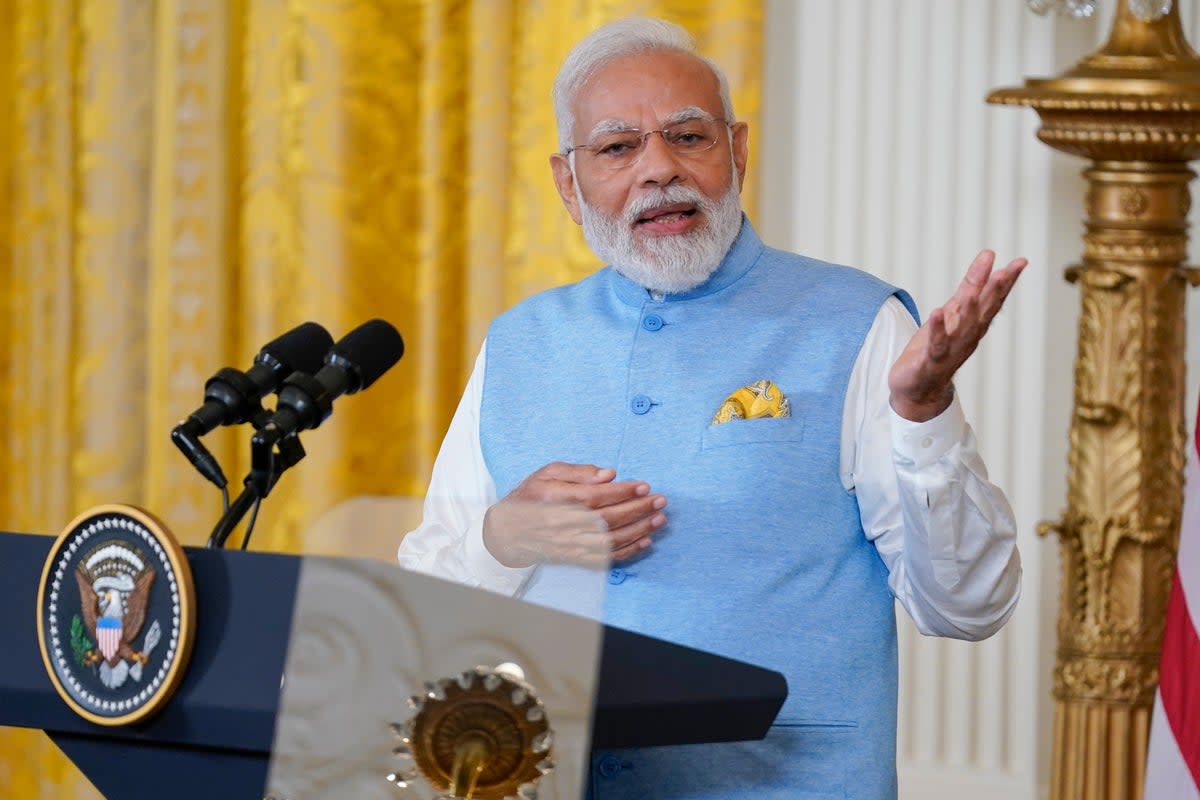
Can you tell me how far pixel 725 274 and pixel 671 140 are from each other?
174mm

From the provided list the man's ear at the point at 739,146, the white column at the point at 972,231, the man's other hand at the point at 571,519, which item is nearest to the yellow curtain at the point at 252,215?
the white column at the point at 972,231

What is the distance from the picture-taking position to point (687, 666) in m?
1.15

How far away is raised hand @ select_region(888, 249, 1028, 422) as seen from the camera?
4.61ft

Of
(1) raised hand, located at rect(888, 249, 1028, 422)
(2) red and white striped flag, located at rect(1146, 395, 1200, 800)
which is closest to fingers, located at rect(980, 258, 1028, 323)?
(1) raised hand, located at rect(888, 249, 1028, 422)

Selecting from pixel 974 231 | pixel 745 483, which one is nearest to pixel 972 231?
pixel 974 231

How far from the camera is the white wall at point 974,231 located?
2.75m

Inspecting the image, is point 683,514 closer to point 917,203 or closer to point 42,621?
point 42,621

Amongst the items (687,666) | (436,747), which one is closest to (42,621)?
(436,747)

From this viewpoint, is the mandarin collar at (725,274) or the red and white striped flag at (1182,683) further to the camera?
the red and white striped flag at (1182,683)

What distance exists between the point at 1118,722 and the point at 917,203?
A: 93cm

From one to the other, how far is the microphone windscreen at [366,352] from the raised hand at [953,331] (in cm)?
47

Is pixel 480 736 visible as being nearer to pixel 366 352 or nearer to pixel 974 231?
pixel 366 352

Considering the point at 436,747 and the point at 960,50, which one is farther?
the point at 960,50

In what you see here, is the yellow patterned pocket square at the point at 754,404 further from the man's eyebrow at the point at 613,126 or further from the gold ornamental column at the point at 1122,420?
the gold ornamental column at the point at 1122,420
